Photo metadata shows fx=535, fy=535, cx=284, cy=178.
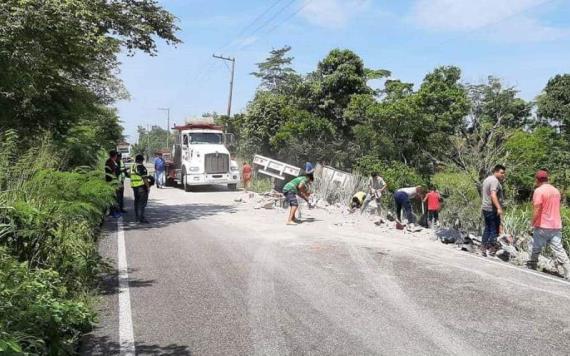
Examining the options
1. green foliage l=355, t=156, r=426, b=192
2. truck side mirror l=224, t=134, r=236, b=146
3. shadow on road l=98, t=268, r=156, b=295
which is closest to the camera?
shadow on road l=98, t=268, r=156, b=295

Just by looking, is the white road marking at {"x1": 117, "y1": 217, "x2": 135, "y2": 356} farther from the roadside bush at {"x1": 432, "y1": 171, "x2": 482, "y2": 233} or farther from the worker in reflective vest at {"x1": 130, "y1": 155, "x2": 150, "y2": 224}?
the roadside bush at {"x1": 432, "y1": 171, "x2": 482, "y2": 233}

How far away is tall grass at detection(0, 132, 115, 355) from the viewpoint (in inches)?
157

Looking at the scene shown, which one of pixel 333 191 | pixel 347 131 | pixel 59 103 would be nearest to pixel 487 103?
pixel 347 131

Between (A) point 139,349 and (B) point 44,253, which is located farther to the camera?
(B) point 44,253

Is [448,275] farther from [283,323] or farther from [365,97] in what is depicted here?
[365,97]

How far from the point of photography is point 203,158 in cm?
2347

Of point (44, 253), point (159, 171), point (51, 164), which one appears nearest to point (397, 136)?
point (159, 171)

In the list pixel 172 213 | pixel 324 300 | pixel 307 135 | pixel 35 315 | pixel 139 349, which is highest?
pixel 307 135

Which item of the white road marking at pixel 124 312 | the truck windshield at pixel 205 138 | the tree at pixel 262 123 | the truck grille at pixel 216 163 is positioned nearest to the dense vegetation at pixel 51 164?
the white road marking at pixel 124 312

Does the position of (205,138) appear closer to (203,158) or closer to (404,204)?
(203,158)

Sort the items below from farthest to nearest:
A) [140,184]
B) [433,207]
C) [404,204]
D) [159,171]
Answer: [159,171] < [433,207] < [404,204] < [140,184]

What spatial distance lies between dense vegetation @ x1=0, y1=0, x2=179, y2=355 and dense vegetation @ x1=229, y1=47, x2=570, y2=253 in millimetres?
9995

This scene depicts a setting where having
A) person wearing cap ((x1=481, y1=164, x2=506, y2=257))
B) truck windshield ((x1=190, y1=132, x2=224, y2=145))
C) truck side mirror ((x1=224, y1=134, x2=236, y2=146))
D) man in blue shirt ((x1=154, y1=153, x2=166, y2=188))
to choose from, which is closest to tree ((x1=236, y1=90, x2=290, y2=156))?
truck side mirror ((x1=224, y1=134, x2=236, y2=146))

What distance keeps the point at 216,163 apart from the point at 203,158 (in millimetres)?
607
